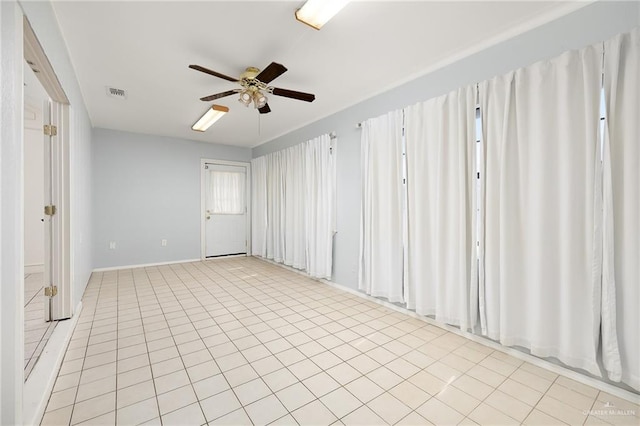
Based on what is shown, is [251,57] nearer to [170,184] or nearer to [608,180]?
[608,180]

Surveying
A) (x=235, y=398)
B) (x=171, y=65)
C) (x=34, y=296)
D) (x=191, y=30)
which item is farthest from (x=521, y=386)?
(x=34, y=296)

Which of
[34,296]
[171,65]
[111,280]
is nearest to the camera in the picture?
[171,65]

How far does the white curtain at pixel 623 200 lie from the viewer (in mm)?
1673

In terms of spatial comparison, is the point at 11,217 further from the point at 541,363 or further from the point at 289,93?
the point at 541,363

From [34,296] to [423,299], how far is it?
4.76m

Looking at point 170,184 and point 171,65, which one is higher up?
point 171,65

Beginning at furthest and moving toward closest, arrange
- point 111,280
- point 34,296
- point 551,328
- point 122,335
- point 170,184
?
point 170,184 → point 111,280 → point 34,296 → point 122,335 → point 551,328

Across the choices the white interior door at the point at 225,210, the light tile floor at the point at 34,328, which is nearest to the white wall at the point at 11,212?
the light tile floor at the point at 34,328

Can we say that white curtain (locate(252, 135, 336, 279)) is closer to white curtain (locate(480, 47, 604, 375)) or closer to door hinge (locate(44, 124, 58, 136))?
white curtain (locate(480, 47, 604, 375))

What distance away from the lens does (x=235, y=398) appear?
1.74 m

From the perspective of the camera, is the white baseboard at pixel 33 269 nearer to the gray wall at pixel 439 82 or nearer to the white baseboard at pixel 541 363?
the gray wall at pixel 439 82

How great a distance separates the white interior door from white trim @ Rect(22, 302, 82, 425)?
3.80m

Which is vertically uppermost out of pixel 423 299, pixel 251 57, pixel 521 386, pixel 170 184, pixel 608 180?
pixel 251 57

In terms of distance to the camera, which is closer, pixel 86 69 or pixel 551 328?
pixel 551 328
